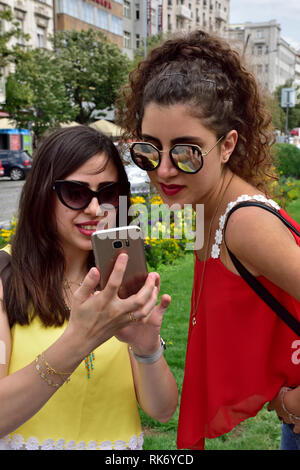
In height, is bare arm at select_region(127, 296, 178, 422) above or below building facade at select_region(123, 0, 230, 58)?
below

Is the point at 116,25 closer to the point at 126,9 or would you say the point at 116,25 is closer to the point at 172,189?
the point at 126,9

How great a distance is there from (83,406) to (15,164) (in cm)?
2299

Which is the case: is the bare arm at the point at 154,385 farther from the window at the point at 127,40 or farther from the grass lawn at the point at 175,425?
the window at the point at 127,40

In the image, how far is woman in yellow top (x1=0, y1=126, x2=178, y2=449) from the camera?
181cm

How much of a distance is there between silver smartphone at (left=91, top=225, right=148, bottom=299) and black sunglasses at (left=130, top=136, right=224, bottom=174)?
0.37 m

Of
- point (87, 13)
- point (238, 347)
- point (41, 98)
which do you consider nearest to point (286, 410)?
point (238, 347)

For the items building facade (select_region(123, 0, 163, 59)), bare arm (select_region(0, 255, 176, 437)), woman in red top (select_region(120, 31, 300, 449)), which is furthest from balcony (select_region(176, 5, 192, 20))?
bare arm (select_region(0, 255, 176, 437))

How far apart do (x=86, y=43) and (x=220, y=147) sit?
41.9m

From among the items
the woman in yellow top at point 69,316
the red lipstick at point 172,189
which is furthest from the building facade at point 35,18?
the red lipstick at point 172,189

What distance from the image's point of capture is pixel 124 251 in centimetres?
147

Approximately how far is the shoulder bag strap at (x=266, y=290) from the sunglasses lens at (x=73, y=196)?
1.75ft

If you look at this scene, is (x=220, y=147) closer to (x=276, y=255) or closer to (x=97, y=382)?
(x=276, y=255)

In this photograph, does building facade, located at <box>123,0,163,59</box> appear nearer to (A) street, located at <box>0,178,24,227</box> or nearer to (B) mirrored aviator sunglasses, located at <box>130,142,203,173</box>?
(A) street, located at <box>0,178,24,227</box>

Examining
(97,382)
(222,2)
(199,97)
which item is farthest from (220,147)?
(222,2)
